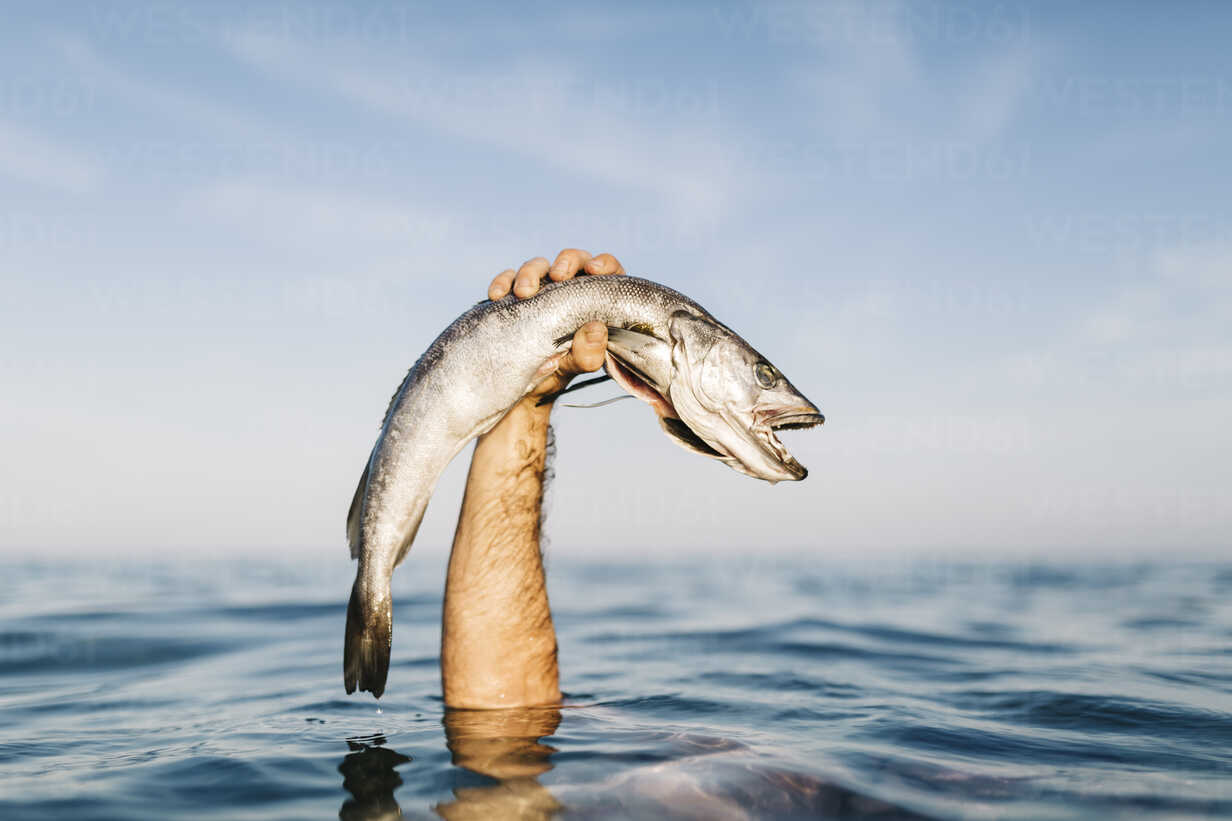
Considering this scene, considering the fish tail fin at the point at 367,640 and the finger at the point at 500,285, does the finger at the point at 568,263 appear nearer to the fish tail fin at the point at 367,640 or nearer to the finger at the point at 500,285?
the finger at the point at 500,285

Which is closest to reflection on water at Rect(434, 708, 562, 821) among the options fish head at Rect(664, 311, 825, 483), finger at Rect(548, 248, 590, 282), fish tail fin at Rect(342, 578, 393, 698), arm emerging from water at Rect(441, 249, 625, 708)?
arm emerging from water at Rect(441, 249, 625, 708)

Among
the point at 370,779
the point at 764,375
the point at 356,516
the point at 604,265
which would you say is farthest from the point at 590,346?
the point at 370,779

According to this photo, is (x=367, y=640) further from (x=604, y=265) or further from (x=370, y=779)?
(x=604, y=265)

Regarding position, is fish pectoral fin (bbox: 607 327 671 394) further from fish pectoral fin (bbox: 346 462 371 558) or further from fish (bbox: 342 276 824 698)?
fish pectoral fin (bbox: 346 462 371 558)

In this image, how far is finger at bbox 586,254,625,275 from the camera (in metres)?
4.07

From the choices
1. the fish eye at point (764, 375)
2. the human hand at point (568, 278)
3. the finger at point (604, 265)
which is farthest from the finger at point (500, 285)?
the fish eye at point (764, 375)

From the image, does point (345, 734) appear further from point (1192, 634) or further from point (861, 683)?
point (1192, 634)

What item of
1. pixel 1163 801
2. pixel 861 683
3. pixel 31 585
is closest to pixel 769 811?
pixel 1163 801

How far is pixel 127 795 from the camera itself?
146 inches

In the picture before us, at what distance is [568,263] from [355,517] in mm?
1510

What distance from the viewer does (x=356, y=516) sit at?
3.97m

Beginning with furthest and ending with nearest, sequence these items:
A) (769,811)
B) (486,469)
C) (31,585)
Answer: (31,585)
(486,469)
(769,811)

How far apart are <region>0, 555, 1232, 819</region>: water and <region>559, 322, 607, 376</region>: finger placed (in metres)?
1.75

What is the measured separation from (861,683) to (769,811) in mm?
3777
